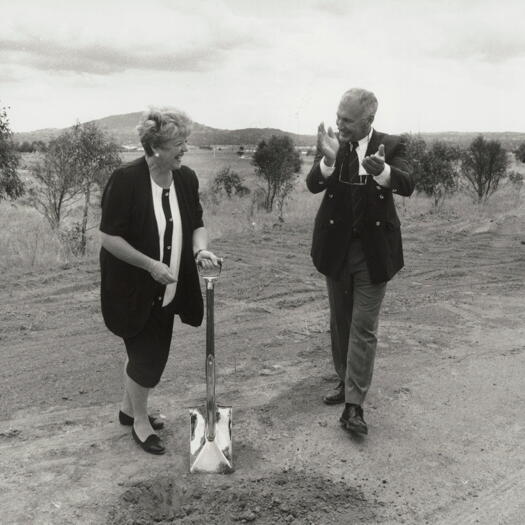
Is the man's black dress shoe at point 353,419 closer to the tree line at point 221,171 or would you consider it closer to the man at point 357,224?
the man at point 357,224

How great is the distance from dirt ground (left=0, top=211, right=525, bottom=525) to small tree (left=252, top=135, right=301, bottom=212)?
44.9 feet

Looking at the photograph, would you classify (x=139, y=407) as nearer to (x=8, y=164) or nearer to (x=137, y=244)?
(x=137, y=244)

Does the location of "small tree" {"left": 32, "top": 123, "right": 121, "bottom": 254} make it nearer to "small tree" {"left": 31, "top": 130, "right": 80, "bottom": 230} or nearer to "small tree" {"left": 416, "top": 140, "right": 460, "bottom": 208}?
"small tree" {"left": 31, "top": 130, "right": 80, "bottom": 230}

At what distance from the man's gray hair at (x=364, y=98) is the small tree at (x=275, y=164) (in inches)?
671

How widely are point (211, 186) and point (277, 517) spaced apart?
970 inches

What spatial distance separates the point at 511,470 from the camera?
3.78m

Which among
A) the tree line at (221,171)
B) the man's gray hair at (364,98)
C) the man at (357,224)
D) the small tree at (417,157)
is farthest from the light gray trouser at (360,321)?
the small tree at (417,157)

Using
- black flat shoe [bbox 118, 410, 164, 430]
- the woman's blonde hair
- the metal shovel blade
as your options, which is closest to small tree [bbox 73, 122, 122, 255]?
black flat shoe [bbox 118, 410, 164, 430]

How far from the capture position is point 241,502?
10.9 ft

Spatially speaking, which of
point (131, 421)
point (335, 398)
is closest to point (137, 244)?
point (131, 421)

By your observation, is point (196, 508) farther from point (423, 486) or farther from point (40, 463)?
point (423, 486)

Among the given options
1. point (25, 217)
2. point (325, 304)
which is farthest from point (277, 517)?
point (25, 217)

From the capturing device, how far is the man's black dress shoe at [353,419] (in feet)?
13.2

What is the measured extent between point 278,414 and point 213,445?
32.5 inches
